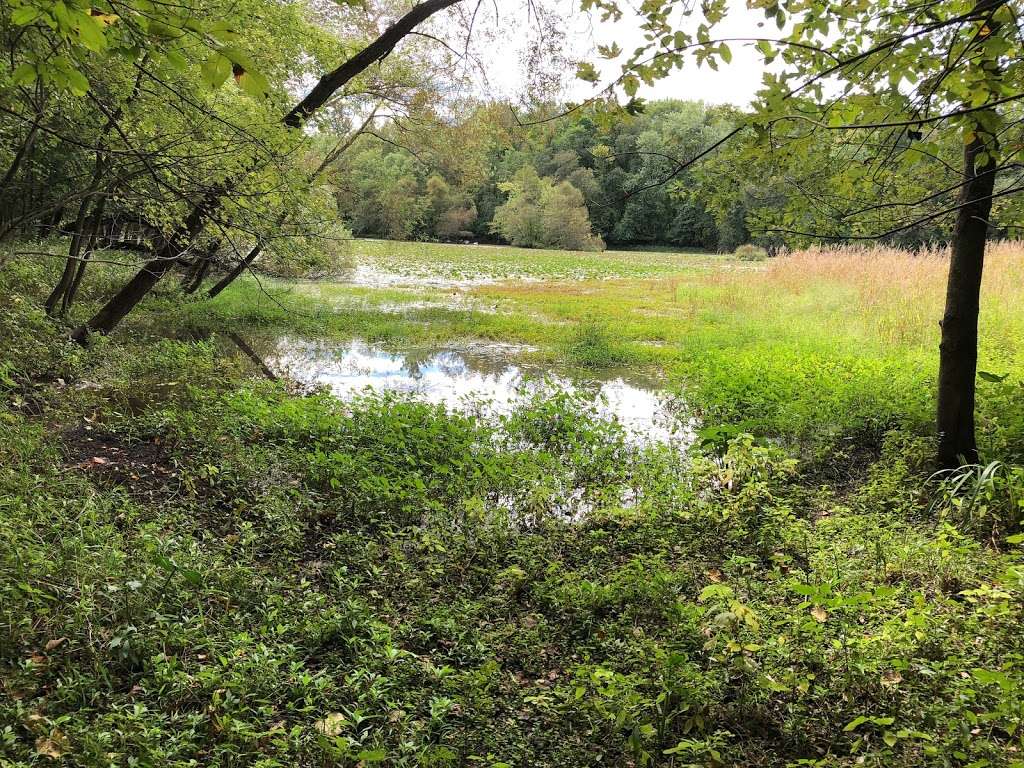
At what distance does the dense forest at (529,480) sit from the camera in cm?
→ 277

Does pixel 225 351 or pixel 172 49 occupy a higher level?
pixel 172 49

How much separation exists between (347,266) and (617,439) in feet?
71.0

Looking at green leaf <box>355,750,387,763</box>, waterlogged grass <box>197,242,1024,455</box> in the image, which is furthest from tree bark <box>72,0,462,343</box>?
green leaf <box>355,750,387,763</box>

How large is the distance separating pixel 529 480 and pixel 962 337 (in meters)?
3.81

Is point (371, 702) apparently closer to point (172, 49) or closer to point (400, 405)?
point (172, 49)

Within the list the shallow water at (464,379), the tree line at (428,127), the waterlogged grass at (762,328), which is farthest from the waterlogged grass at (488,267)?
the shallow water at (464,379)

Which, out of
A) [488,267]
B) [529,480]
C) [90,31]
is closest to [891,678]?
[529,480]

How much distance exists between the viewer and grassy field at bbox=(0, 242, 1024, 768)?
9.18ft

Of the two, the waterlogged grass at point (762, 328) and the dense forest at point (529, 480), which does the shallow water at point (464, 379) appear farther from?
the waterlogged grass at point (762, 328)

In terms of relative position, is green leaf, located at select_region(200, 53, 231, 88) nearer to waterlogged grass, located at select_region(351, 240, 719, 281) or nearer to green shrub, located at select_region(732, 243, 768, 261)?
waterlogged grass, located at select_region(351, 240, 719, 281)

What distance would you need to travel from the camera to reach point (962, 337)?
5.31 metres

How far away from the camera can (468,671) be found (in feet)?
10.7

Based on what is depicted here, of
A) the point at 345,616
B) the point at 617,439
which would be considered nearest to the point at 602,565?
the point at 345,616

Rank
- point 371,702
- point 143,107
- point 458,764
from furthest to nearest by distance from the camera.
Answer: point 143,107
point 371,702
point 458,764
